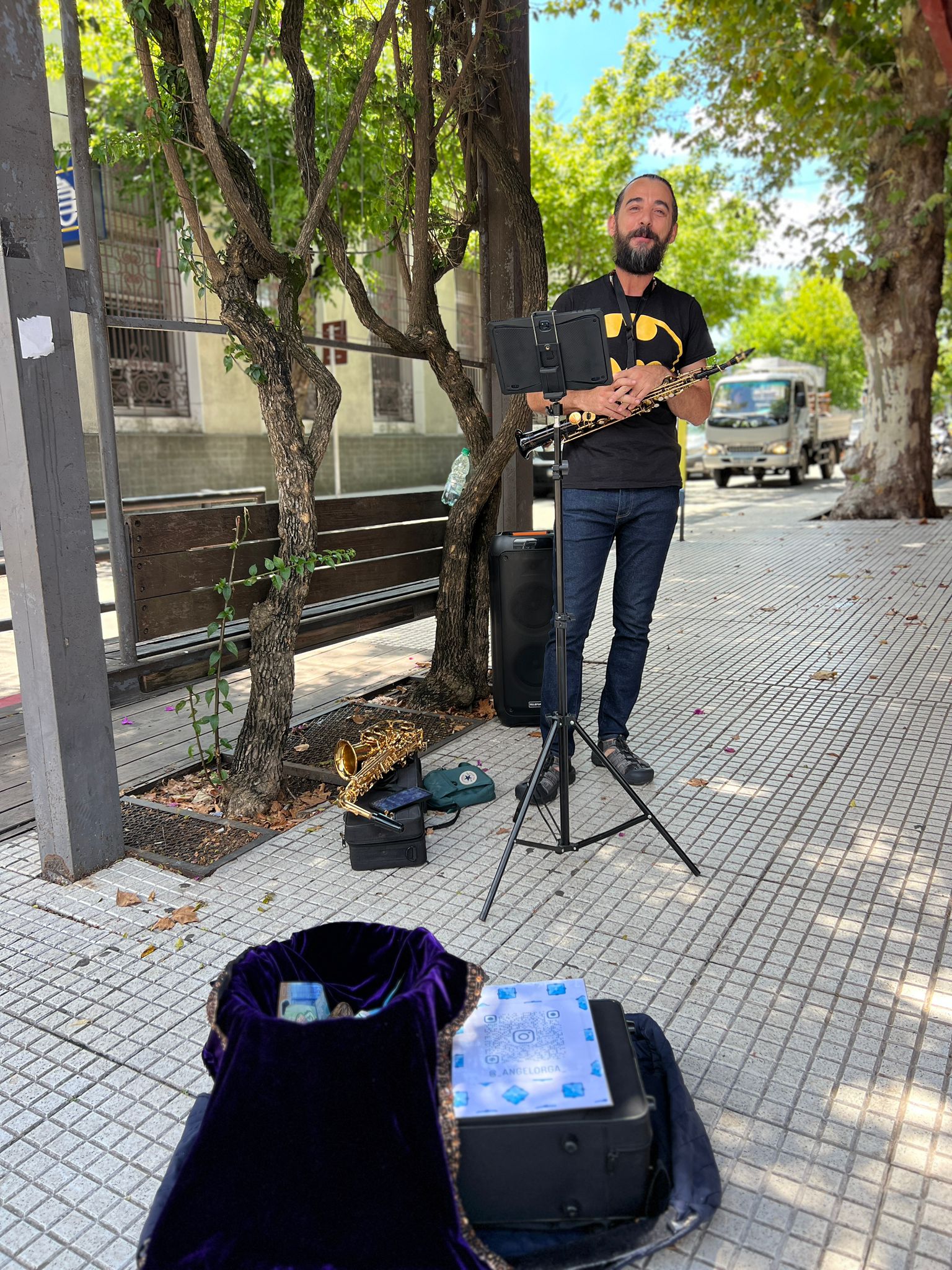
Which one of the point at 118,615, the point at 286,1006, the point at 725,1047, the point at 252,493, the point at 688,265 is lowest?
the point at 725,1047

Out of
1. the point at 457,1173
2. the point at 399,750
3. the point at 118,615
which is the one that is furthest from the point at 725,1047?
the point at 118,615

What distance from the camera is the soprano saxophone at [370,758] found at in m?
3.57

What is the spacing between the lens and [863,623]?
23.0 feet

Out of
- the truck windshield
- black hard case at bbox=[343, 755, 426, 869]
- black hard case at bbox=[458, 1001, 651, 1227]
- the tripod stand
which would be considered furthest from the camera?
the truck windshield

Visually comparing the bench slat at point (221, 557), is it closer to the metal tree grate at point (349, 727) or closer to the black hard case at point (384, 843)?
the metal tree grate at point (349, 727)

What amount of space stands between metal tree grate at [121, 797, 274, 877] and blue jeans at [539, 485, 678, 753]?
1260 mm

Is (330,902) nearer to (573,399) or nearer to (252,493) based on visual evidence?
(573,399)

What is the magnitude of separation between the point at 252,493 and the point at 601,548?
2032 millimetres

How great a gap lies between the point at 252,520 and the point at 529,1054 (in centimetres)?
279

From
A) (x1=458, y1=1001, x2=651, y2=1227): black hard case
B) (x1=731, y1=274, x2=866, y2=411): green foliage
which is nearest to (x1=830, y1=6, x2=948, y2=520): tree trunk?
(x1=458, y1=1001, x2=651, y2=1227): black hard case

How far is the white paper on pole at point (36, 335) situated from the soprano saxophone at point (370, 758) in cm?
174

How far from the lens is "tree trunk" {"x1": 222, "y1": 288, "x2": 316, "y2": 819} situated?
3.89 metres

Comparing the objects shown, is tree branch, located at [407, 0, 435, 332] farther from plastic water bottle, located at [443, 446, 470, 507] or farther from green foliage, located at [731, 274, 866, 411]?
green foliage, located at [731, 274, 866, 411]

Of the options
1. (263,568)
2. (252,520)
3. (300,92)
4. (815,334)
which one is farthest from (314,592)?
(815,334)
